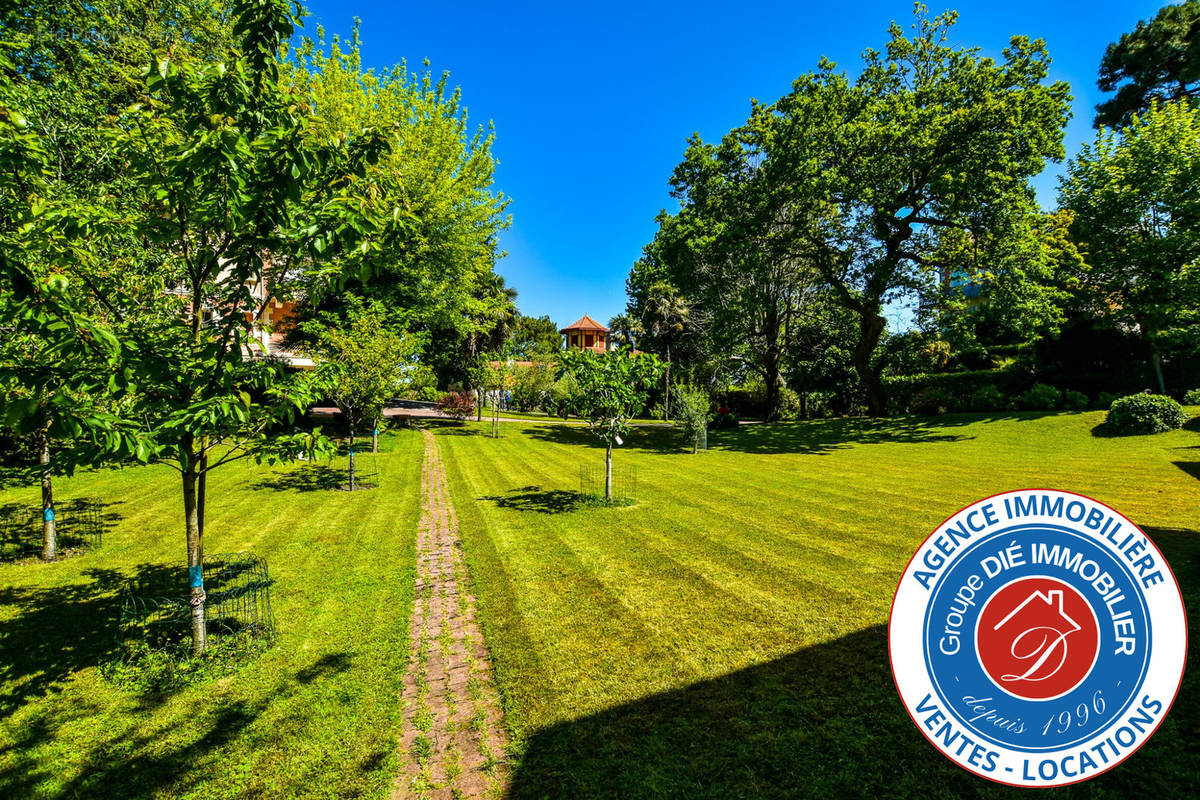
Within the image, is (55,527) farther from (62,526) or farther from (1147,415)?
(1147,415)

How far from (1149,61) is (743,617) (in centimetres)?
5042

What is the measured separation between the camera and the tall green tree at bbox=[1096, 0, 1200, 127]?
3117cm

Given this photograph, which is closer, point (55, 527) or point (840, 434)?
point (55, 527)

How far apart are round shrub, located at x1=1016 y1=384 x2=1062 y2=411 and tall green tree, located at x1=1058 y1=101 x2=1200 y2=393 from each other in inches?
146

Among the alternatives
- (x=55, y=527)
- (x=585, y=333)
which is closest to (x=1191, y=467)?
(x=55, y=527)

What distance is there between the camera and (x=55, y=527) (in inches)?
424

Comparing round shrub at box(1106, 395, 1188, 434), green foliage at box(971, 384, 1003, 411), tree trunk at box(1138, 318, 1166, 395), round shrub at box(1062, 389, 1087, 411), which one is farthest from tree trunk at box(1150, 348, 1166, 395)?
green foliage at box(971, 384, 1003, 411)

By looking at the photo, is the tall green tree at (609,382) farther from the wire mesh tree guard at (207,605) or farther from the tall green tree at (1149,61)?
the tall green tree at (1149,61)

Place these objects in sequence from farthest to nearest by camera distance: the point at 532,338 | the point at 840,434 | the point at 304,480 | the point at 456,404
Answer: the point at 532,338, the point at 456,404, the point at 840,434, the point at 304,480

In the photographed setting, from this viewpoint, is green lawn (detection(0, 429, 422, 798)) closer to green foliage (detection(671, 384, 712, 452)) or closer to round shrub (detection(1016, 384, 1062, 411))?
green foliage (detection(671, 384, 712, 452))

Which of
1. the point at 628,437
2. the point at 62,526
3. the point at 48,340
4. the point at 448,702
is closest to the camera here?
the point at 48,340

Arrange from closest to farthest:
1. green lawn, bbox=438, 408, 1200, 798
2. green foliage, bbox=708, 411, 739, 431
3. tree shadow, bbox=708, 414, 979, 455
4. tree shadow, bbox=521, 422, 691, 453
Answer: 1. green lawn, bbox=438, 408, 1200, 798
2. tree shadow, bbox=708, 414, 979, 455
3. tree shadow, bbox=521, 422, 691, 453
4. green foliage, bbox=708, 411, 739, 431

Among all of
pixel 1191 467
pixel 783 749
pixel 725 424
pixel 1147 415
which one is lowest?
pixel 783 749

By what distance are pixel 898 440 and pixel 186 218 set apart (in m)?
28.8
